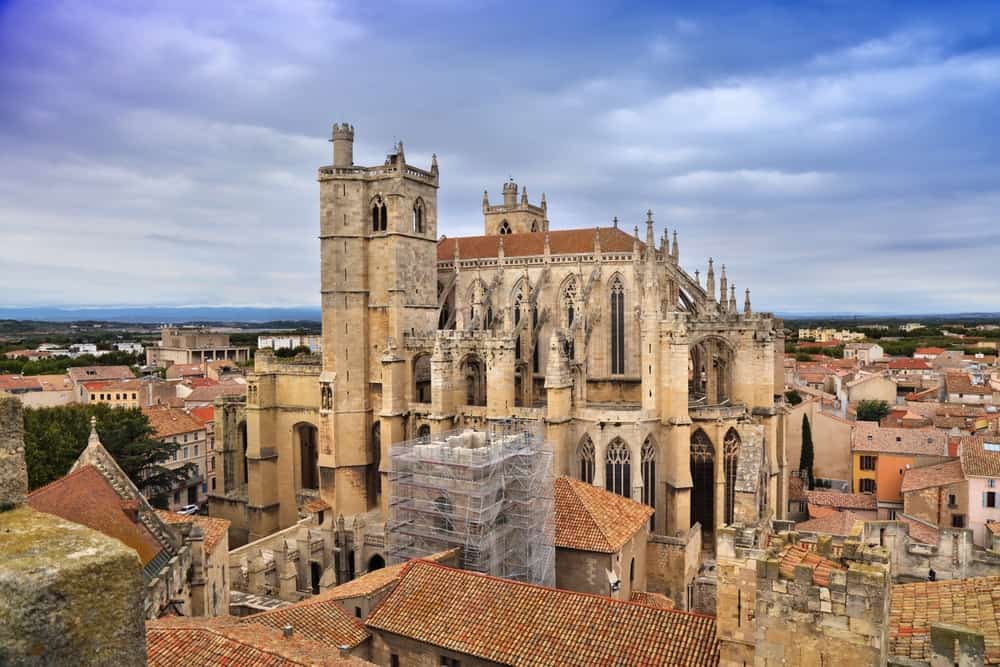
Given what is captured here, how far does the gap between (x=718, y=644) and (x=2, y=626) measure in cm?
1513

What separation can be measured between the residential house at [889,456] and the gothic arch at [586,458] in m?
19.7

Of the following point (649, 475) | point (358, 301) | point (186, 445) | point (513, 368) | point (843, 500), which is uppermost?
point (358, 301)

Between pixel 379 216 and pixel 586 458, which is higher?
pixel 379 216

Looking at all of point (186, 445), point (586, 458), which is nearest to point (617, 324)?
point (586, 458)

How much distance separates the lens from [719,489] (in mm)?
35656

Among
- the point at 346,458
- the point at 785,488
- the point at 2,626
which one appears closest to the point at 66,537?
the point at 2,626

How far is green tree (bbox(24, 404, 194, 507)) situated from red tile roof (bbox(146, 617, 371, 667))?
92.2ft

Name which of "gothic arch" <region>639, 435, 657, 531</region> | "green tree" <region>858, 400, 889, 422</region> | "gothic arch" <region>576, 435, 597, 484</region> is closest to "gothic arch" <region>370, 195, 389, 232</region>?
"gothic arch" <region>576, 435, 597, 484</region>

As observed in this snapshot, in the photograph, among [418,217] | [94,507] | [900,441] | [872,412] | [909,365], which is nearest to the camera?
[94,507]

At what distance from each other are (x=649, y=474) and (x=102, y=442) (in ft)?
102

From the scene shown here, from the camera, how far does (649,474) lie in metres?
35.5

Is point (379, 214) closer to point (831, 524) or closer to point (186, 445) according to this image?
point (186, 445)

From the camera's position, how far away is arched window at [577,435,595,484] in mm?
A: 35719

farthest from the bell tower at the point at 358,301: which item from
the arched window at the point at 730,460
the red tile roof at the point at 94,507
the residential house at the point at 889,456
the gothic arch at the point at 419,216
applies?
the residential house at the point at 889,456
